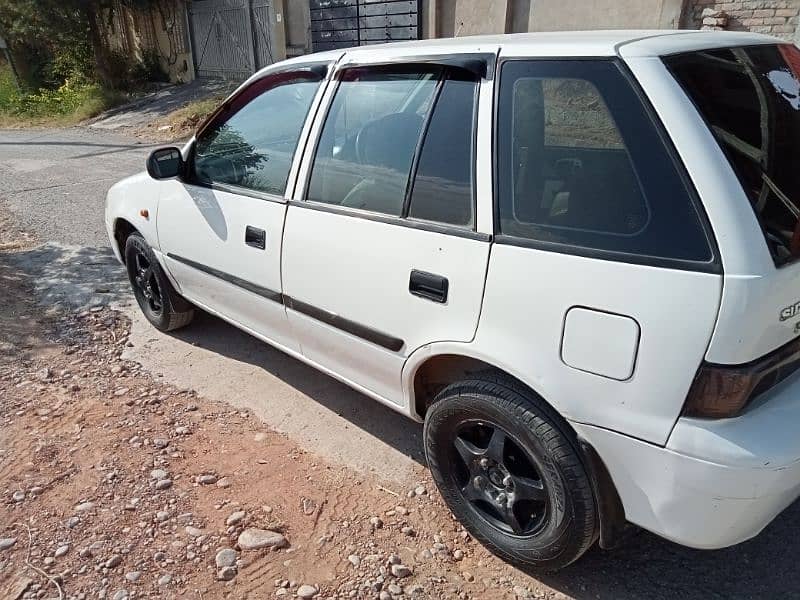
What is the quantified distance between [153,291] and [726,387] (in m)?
3.71

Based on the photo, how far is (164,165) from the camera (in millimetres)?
3520

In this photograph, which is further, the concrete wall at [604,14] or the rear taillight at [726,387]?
the concrete wall at [604,14]

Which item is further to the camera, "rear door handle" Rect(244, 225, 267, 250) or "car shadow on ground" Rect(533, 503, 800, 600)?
"rear door handle" Rect(244, 225, 267, 250)

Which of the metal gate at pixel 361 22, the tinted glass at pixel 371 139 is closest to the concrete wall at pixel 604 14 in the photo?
the metal gate at pixel 361 22

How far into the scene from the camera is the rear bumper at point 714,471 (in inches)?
66.4

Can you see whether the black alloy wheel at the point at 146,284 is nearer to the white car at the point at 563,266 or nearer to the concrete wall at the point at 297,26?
the white car at the point at 563,266

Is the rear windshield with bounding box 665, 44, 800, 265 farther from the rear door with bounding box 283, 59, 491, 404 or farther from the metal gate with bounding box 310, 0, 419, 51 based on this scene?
the metal gate with bounding box 310, 0, 419, 51

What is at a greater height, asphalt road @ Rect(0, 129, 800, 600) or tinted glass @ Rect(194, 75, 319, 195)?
tinted glass @ Rect(194, 75, 319, 195)

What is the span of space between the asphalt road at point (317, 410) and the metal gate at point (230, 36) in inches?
430

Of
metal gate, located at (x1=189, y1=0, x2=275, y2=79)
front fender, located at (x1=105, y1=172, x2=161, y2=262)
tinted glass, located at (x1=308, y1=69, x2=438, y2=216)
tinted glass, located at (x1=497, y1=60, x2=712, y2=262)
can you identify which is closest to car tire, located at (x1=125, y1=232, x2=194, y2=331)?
front fender, located at (x1=105, y1=172, x2=161, y2=262)

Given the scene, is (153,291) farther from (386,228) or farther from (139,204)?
(386,228)

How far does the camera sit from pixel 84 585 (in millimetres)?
2266

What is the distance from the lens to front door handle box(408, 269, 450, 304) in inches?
87.6

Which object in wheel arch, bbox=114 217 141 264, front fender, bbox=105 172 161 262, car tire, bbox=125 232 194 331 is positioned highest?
front fender, bbox=105 172 161 262
